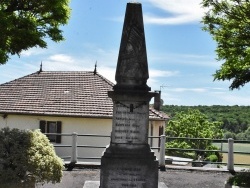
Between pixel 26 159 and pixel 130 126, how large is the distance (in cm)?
270

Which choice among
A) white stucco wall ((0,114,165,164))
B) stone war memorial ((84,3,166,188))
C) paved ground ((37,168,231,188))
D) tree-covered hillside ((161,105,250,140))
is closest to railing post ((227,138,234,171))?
paved ground ((37,168,231,188))

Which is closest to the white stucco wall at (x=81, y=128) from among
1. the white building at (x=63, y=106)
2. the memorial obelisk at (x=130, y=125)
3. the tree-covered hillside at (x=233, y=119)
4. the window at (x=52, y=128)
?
the white building at (x=63, y=106)

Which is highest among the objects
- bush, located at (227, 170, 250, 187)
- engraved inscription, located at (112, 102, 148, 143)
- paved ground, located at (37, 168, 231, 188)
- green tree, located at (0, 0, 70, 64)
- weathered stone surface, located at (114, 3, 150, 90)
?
green tree, located at (0, 0, 70, 64)

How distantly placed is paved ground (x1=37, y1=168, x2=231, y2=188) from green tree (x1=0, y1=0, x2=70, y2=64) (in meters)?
5.17

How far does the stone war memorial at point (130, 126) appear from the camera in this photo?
40.2ft

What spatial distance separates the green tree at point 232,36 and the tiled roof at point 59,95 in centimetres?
1428

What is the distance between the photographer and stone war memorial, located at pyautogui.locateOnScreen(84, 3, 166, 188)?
12250 mm

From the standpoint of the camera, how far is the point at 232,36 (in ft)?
57.4

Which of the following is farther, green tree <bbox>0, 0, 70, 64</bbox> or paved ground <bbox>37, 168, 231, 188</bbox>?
green tree <bbox>0, 0, 70, 64</bbox>

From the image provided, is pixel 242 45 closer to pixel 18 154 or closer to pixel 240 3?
pixel 240 3

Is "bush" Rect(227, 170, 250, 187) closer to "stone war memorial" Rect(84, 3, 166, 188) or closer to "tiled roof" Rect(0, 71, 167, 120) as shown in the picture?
"stone war memorial" Rect(84, 3, 166, 188)

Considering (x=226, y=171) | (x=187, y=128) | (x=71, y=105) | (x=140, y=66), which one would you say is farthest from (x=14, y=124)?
(x=187, y=128)

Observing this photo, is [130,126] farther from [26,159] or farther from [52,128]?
[52,128]

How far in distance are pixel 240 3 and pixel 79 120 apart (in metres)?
17.7
